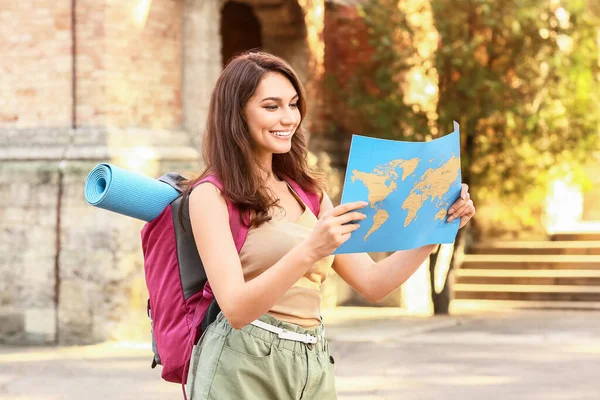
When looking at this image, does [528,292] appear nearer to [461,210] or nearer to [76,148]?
[76,148]

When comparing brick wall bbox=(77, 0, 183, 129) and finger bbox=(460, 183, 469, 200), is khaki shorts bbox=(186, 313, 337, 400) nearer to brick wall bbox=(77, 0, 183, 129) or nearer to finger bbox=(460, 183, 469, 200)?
finger bbox=(460, 183, 469, 200)

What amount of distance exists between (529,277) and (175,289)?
12269 millimetres

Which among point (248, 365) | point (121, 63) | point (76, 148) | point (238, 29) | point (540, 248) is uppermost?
point (238, 29)

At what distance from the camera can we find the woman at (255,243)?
2.60m

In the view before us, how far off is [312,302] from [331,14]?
36.6 ft

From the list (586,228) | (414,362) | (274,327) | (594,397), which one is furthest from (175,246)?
(586,228)

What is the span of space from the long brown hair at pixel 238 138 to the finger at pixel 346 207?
0.98ft

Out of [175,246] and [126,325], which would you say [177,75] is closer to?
[126,325]

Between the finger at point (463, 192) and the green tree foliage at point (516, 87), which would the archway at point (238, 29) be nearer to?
the green tree foliage at point (516, 87)

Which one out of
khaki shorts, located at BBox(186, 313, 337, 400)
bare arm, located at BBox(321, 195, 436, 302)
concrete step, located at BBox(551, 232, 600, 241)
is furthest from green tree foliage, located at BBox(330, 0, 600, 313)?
khaki shorts, located at BBox(186, 313, 337, 400)

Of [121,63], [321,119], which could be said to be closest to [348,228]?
[121,63]

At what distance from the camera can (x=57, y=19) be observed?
33.4ft

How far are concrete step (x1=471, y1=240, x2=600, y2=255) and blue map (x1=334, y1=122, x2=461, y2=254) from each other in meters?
12.6

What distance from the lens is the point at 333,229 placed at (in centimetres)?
242
